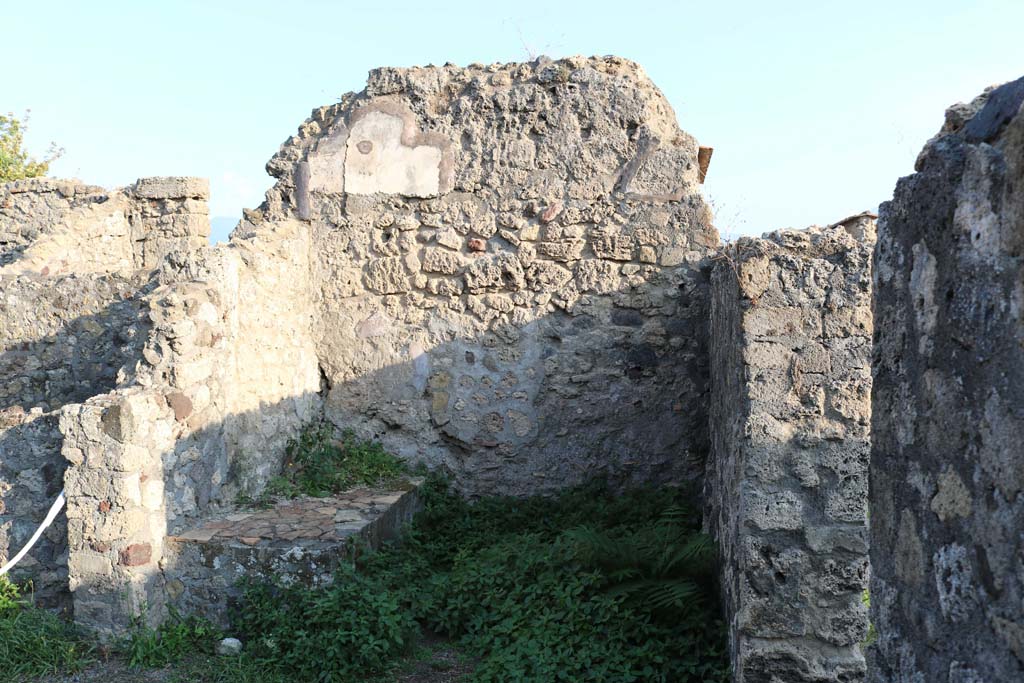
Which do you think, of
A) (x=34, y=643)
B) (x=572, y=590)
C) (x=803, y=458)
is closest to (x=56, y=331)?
(x=34, y=643)

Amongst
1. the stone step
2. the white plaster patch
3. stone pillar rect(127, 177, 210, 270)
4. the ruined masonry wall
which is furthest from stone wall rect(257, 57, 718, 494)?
stone pillar rect(127, 177, 210, 270)

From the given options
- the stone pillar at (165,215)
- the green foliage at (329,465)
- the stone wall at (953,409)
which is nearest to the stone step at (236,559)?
the green foliage at (329,465)

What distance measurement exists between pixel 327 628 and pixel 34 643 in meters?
1.53

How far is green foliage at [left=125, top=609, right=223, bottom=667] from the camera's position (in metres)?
4.32

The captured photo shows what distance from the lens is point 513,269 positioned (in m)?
6.00

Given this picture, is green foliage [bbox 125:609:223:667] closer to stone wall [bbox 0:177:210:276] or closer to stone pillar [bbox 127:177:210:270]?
stone wall [bbox 0:177:210:276]

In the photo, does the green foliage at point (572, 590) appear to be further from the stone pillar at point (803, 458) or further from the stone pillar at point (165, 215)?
the stone pillar at point (165, 215)

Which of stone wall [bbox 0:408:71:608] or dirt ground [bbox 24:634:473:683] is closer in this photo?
dirt ground [bbox 24:634:473:683]

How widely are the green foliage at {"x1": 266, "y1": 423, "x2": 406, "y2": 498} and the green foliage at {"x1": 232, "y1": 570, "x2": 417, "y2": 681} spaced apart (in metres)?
1.10

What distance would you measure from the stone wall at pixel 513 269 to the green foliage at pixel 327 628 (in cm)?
170

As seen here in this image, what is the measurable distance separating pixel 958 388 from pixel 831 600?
2284 millimetres

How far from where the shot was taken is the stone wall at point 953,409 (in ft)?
4.67

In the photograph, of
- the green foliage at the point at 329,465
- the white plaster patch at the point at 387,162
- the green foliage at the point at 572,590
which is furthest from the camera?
the white plaster patch at the point at 387,162

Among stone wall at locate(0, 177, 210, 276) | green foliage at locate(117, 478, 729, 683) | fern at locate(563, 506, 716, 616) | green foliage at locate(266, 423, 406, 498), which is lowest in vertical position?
green foliage at locate(117, 478, 729, 683)
